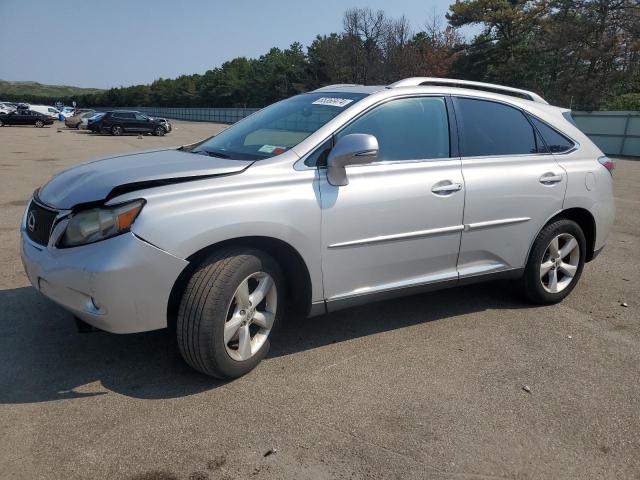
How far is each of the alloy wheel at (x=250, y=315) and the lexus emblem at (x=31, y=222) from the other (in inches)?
51.9

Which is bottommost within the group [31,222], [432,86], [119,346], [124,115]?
[119,346]

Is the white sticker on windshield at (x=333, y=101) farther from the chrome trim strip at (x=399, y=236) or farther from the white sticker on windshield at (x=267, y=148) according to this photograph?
the chrome trim strip at (x=399, y=236)

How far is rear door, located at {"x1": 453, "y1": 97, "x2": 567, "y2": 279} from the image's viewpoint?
13.0 feet

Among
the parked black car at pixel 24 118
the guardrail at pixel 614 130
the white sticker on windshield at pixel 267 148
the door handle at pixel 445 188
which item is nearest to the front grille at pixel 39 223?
the white sticker on windshield at pixel 267 148

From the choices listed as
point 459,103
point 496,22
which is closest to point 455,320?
point 459,103

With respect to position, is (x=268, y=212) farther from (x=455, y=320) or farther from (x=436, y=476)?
(x=455, y=320)

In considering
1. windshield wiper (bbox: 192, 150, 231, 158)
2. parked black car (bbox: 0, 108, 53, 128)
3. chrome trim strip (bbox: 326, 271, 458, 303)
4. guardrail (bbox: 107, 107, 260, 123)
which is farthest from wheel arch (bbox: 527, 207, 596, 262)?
guardrail (bbox: 107, 107, 260, 123)

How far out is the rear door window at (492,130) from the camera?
4.04 m

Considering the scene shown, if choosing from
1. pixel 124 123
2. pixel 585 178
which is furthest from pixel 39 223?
pixel 124 123

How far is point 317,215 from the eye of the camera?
3234mm

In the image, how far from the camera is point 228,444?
2.61m

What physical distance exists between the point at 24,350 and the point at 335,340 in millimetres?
2027

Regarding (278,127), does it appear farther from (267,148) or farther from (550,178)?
(550,178)

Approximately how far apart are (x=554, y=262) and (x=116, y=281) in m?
3.50
